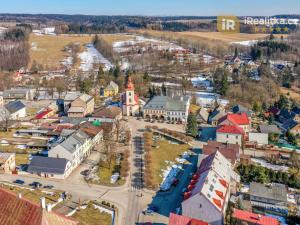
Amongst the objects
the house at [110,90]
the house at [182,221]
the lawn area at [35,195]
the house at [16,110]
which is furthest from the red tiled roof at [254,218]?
the house at [110,90]

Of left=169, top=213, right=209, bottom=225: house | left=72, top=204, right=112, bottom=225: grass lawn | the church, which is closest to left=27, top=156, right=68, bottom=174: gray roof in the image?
left=72, top=204, right=112, bottom=225: grass lawn

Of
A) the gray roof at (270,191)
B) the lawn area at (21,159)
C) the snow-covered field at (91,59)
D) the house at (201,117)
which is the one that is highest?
the snow-covered field at (91,59)

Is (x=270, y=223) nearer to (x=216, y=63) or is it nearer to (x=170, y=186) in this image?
(x=170, y=186)

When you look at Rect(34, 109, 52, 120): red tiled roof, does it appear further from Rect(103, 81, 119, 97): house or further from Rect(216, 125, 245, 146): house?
Rect(216, 125, 245, 146): house

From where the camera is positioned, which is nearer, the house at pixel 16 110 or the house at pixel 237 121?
the house at pixel 237 121

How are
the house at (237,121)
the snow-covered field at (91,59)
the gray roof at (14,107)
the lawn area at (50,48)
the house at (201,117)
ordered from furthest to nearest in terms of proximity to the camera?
the lawn area at (50,48), the snow-covered field at (91,59), the gray roof at (14,107), the house at (201,117), the house at (237,121)

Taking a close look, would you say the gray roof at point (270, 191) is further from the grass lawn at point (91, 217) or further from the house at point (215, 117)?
the house at point (215, 117)
